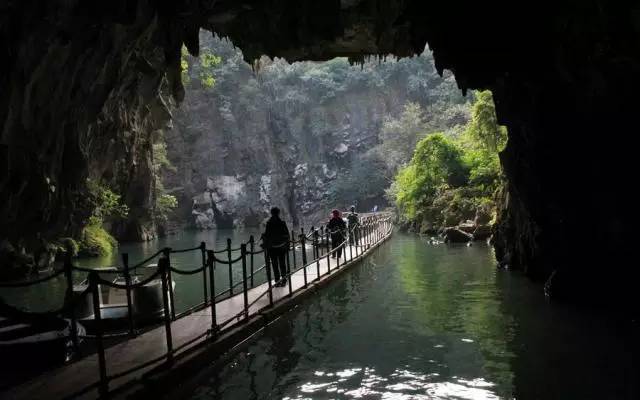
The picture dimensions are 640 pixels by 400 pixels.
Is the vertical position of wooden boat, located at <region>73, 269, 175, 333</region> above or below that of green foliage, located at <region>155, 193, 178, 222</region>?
below

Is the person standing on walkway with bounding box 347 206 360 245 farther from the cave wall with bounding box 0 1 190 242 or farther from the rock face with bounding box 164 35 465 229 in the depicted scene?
the rock face with bounding box 164 35 465 229

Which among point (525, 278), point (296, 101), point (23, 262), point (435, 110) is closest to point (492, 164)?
point (525, 278)

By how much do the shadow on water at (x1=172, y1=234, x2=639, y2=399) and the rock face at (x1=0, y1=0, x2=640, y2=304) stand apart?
1938 millimetres

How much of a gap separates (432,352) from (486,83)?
20.8 ft

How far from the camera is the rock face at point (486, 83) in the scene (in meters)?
8.98

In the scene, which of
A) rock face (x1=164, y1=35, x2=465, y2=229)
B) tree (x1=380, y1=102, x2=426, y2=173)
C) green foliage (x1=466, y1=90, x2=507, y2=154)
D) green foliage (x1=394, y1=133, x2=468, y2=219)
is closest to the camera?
green foliage (x1=466, y1=90, x2=507, y2=154)

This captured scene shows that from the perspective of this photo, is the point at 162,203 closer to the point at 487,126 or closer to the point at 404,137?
the point at 404,137

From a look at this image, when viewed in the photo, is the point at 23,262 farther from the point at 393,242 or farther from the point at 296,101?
the point at 296,101

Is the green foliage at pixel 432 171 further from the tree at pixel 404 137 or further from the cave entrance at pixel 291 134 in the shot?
the cave entrance at pixel 291 134

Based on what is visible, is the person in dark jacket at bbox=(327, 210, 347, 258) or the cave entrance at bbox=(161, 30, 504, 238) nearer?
the person in dark jacket at bbox=(327, 210, 347, 258)

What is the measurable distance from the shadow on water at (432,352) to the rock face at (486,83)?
6.36 feet

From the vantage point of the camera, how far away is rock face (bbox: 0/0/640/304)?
8977 mm

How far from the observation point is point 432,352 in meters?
7.63

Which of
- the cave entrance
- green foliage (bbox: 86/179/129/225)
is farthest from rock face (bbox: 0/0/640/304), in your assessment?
the cave entrance
